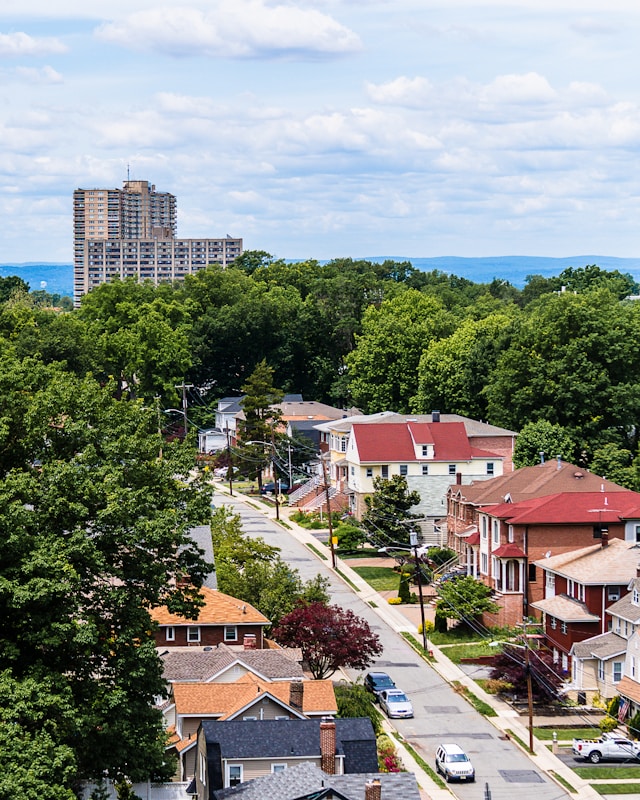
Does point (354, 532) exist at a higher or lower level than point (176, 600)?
lower

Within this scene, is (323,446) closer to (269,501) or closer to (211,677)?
(269,501)

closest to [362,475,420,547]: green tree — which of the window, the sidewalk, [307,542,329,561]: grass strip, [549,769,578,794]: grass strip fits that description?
[307,542,329,561]: grass strip

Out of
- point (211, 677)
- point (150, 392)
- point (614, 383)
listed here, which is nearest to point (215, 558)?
point (211, 677)

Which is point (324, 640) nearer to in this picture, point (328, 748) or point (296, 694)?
point (296, 694)

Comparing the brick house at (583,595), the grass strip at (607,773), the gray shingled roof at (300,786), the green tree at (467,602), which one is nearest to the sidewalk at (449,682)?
the grass strip at (607,773)

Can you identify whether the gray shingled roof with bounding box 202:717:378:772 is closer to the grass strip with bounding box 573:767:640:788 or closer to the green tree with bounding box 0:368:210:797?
the green tree with bounding box 0:368:210:797

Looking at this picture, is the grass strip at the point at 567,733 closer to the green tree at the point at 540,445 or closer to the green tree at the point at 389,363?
the green tree at the point at 540,445
